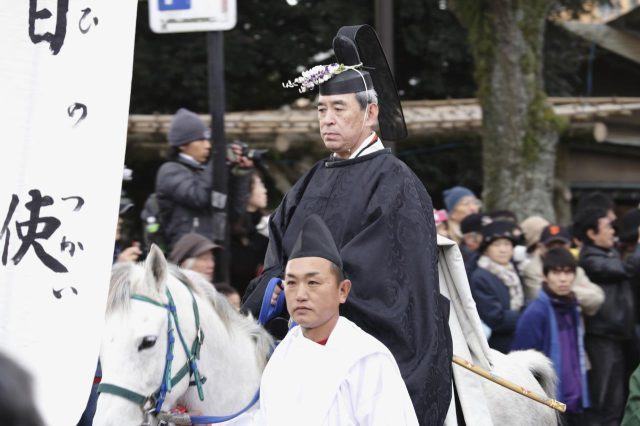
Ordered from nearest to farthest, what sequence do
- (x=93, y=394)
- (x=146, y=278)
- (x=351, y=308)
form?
(x=351, y=308) → (x=146, y=278) → (x=93, y=394)

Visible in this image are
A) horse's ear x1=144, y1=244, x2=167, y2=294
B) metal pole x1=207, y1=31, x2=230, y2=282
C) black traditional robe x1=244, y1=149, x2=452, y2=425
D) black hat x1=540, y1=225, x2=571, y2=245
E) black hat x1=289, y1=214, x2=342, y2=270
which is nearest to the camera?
black hat x1=289, y1=214, x2=342, y2=270

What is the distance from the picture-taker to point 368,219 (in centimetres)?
434

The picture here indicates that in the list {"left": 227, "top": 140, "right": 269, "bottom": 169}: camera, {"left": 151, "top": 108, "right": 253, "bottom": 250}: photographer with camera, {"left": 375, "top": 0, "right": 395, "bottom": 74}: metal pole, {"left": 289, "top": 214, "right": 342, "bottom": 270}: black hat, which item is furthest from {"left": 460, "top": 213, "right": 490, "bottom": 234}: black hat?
{"left": 289, "top": 214, "right": 342, "bottom": 270}: black hat

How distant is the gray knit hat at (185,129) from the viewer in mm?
7539

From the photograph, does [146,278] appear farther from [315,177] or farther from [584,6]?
[584,6]

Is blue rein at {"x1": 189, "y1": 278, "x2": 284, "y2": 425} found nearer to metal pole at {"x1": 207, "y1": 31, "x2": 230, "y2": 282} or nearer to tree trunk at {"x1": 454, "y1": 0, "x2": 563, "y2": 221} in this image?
metal pole at {"x1": 207, "y1": 31, "x2": 230, "y2": 282}

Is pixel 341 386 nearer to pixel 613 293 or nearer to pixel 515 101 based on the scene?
pixel 613 293

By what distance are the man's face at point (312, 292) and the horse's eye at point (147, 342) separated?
101 centimetres

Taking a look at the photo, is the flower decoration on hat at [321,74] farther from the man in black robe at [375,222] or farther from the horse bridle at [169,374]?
the horse bridle at [169,374]

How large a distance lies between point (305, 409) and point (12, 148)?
130cm

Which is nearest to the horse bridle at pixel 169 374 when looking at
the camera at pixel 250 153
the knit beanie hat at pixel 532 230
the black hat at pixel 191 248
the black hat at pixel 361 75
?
the black hat at pixel 361 75

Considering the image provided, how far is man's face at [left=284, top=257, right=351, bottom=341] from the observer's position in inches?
142

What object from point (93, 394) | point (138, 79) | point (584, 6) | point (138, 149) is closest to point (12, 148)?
point (93, 394)

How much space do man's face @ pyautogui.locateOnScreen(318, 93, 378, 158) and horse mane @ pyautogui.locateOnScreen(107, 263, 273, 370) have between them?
0.89 m
